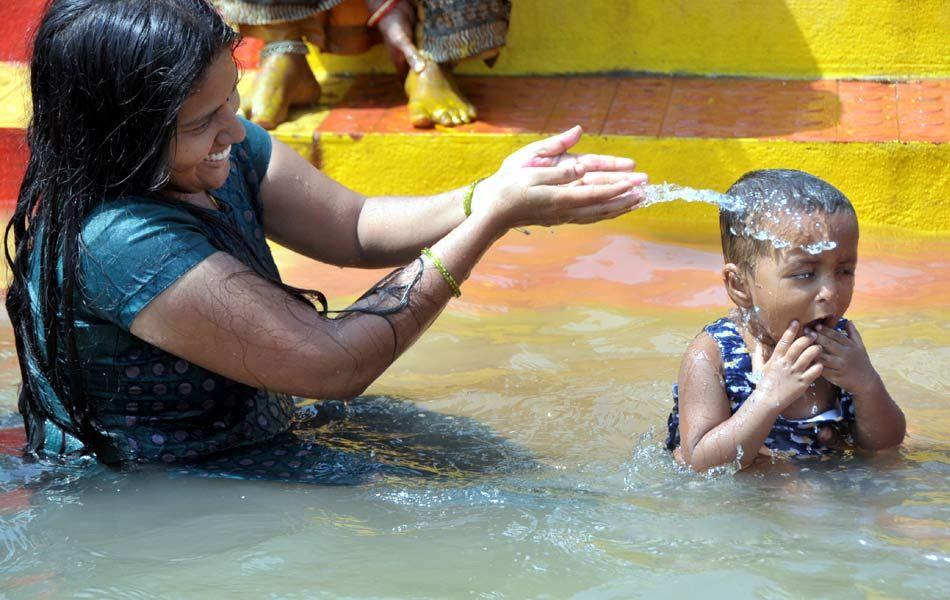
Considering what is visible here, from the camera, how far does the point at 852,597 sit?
7.32ft

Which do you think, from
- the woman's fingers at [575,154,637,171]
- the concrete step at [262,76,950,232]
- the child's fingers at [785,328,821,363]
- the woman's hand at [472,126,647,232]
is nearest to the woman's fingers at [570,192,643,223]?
the woman's hand at [472,126,647,232]

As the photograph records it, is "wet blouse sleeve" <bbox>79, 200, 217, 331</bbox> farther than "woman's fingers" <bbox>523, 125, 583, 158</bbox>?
No

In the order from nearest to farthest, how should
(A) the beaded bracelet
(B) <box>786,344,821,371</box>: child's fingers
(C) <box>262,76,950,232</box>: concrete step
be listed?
(B) <box>786,344,821,371</box>: child's fingers
(C) <box>262,76,950,232</box>: concrete step
(A) the beaded bracelet

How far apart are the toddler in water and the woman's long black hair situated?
1.02 meters

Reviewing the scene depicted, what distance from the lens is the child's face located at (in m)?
2.70

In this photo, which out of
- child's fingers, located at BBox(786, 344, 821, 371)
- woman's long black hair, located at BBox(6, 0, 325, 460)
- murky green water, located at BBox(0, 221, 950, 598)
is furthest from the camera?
child's fingers, located at BBox(786, 344, 821, 371)

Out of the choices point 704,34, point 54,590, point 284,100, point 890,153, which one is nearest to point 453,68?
point 284,100

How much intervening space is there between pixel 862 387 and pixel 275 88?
3366 mm

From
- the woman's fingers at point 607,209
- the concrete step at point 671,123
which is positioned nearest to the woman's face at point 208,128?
the woman's fingers at point 607,209

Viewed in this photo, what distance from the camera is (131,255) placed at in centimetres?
254

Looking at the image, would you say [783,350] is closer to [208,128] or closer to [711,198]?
[711,198]

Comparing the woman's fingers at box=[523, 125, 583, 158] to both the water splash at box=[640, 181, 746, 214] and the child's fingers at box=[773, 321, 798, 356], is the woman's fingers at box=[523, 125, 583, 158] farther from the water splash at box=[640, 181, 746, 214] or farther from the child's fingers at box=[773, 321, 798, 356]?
the child's fingers at box=[773, 321, 798, 356]

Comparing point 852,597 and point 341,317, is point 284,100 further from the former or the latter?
point 852,597

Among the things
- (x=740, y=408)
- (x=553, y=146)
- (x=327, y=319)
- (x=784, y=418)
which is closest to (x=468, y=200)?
(x=553, y=146)
